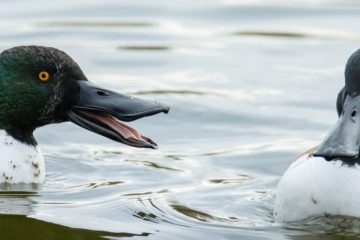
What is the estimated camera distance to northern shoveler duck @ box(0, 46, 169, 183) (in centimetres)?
928

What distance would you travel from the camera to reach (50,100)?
9398mm

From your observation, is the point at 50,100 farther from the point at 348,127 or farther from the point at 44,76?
the point at 348,127

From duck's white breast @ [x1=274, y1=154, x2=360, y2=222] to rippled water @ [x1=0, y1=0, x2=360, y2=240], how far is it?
11 centimetres

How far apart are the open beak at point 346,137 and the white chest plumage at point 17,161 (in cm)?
241

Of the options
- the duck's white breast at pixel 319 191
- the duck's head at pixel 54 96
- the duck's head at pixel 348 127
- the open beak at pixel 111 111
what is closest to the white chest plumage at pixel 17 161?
the duck's head at pixel 54 96

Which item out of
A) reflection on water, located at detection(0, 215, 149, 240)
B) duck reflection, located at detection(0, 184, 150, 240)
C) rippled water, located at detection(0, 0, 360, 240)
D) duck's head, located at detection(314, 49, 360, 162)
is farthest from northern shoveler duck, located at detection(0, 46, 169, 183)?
duck's head, located at detection(314, 49, 360, 162)

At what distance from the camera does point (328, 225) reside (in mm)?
8719

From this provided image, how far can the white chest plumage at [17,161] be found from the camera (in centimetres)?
957

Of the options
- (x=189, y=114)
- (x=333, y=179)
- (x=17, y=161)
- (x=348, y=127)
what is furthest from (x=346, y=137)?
(x=189, y=114)

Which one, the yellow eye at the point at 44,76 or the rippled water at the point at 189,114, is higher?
the yellow eye at the point at 44,76

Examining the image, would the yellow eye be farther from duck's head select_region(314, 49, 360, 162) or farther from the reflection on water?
duck's head select_region(314, 49, 360, 162)

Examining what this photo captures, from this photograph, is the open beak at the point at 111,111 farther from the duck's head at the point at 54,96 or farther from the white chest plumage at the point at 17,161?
the white chest plumage at the point at 17,161

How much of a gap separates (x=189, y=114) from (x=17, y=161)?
9.52ft

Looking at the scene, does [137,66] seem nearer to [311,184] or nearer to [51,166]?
[51,166]
